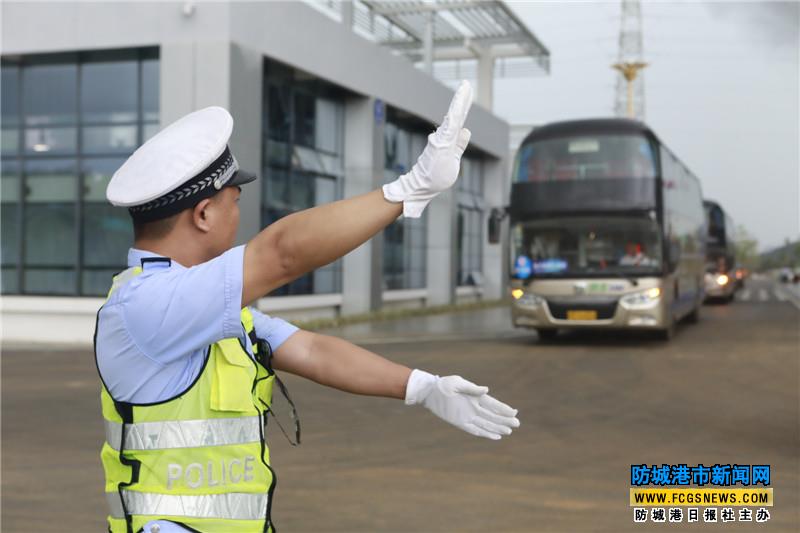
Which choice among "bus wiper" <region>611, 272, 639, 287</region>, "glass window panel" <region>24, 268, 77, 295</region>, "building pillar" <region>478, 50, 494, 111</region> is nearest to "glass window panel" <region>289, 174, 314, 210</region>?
"glass window panel" <region>24, 268, 77, 295</region>

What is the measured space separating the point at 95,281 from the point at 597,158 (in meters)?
10.1

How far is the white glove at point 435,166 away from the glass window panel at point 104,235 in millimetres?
17664

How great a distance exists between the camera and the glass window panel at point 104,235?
739 inches

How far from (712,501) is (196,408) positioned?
4709 mm

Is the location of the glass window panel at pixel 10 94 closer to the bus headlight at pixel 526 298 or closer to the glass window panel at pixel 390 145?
the glass window panel at pixel 390 145

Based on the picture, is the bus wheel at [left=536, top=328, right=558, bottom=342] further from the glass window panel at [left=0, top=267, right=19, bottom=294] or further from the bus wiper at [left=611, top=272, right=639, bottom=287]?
the glass window panel at [left=0, top=267, right=19, bottom=294]

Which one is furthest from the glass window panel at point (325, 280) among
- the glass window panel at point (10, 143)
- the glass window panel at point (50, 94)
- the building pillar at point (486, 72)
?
the building pillar at point (486, 72)

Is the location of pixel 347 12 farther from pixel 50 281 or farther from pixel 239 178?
pixel 239 178

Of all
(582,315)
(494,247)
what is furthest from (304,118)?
(494,247)

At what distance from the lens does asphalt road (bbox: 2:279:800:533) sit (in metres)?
5.51

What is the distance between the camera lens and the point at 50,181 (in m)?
19.3

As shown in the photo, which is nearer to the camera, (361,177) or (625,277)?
(625,277)

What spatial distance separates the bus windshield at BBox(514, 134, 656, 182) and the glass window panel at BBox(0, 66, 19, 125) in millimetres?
10891

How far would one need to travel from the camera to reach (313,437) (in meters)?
7.96
